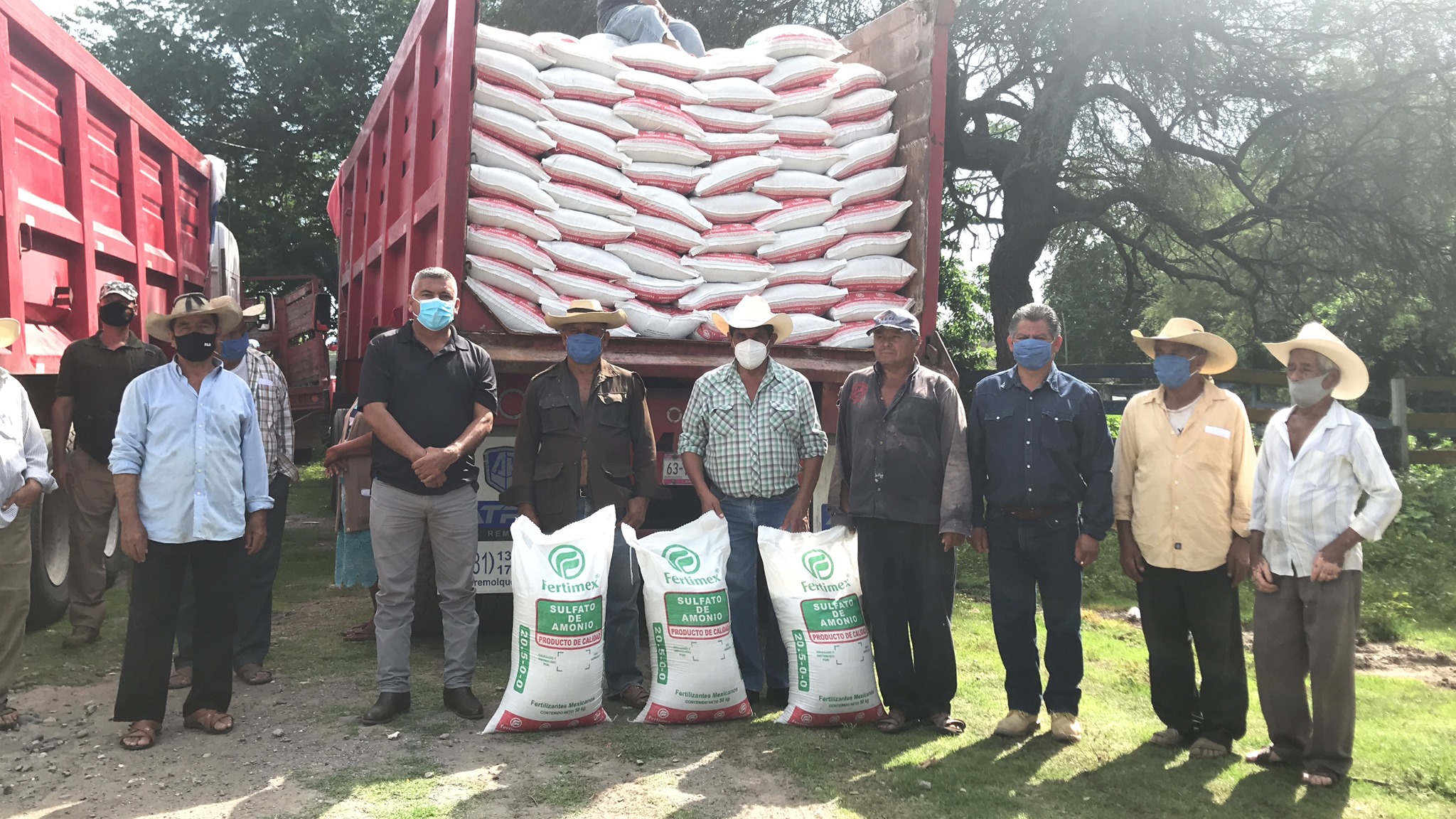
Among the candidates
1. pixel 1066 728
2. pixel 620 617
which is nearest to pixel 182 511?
pixel 620 617

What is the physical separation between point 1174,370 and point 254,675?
3.82 m

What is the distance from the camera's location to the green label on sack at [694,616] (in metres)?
3.82

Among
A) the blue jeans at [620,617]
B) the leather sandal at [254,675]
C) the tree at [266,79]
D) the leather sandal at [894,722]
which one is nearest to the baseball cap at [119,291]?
the leather sandal at [254,675]

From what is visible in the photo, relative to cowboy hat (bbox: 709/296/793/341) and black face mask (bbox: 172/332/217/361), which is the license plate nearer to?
cowboy hat (bbox: 709/296/793/341)

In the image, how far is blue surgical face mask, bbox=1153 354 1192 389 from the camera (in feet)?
12.0

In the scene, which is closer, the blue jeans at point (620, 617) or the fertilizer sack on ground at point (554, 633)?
the fertilizer sack on ground at point (554, 633)

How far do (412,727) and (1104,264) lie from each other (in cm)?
1344

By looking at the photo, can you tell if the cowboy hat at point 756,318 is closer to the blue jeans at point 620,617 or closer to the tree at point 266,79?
the blue jeans at point 620,617

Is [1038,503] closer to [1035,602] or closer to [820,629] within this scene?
[1035,602]

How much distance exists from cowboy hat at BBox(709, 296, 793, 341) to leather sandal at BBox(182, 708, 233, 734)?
7.66 feet

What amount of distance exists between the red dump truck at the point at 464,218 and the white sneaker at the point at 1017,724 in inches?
50.1

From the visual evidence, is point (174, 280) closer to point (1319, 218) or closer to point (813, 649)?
point (813, 649)

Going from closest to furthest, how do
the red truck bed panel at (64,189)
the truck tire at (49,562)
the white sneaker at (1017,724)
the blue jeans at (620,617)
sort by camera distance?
the white sneaker at (1017,724), the blue jeans at (620,617), the red truck bed panel at (64,189), the truck tire at (49,562)

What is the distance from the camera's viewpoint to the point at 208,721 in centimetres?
376
